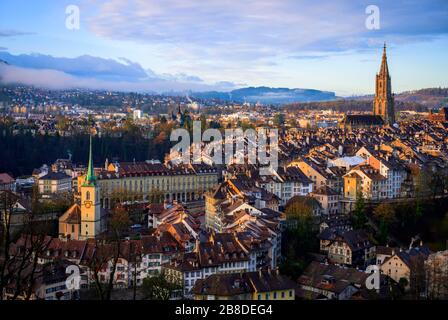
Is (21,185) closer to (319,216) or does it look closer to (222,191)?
(222,191)

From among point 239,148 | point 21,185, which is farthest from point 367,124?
point 21,185

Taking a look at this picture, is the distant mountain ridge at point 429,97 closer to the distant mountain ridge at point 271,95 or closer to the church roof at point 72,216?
the distant mountain ridge at point 271,95

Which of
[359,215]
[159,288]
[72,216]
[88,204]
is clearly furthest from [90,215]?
[359,215]

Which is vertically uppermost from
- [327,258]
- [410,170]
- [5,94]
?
[5,94]

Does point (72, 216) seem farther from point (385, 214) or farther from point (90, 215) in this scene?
point (385, 214)

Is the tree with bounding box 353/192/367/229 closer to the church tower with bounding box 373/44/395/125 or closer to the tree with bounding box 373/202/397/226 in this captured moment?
the tree with bounding box 373/202/397/226

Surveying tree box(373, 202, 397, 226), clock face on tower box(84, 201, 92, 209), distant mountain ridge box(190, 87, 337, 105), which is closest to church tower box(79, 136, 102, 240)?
clock face on tower box(84, 201, 92, 209)
